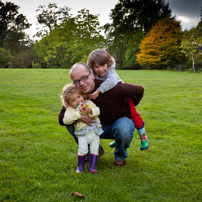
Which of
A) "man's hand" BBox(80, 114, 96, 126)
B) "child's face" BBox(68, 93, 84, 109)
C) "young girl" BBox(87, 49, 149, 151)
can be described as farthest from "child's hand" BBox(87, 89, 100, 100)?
"man's hand" BBox(80, 114, 96, 126)

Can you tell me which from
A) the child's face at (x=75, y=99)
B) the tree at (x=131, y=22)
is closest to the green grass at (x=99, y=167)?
the child's face at (x=75, y=99)

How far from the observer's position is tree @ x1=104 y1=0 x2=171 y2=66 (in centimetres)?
3934

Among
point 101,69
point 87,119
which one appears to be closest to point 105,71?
point 101,69

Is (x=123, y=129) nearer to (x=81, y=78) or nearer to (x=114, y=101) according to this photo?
(x=114, y=101)

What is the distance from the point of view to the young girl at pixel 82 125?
9.10 feet

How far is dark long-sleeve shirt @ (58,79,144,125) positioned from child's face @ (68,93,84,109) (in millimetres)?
197

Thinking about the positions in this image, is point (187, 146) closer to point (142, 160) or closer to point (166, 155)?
point (166, 155)

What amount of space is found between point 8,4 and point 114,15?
26.1 m

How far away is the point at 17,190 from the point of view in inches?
90.2

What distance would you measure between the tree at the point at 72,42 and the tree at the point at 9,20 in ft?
45.5

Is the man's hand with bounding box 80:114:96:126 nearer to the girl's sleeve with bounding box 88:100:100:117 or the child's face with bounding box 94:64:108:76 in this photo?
the girl's sleeve with bounding box 88:100:100:117

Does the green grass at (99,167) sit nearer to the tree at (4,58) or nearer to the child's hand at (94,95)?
the child's hand at (94,95)

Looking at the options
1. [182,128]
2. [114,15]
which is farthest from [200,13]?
[182,128]

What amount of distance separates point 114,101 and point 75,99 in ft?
1.59
